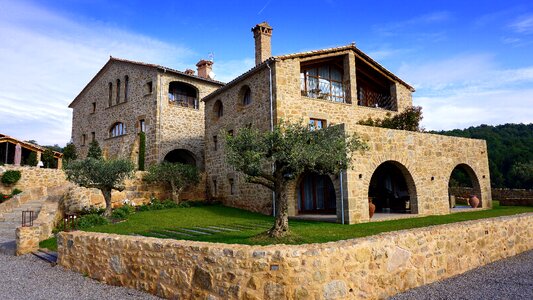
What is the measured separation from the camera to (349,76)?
679 inches

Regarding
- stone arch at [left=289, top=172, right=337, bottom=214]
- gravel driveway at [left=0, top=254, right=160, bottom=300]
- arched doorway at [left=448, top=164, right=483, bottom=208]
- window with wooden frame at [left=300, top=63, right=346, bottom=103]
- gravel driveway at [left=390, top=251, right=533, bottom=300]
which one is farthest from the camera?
arched doorway at [left=448, top=164, right=483, bottom=208]

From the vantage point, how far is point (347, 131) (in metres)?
12.0

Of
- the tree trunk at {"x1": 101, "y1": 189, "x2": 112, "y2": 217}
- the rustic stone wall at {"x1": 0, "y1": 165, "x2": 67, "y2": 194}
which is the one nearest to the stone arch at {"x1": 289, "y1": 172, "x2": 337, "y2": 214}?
the tree trunk at {"x1": 101, "y1": 189, "x2": 112, "y2": 217}

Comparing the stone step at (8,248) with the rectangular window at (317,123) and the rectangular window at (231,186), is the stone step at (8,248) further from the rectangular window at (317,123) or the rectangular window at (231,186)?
the rectangular window at (317,123)

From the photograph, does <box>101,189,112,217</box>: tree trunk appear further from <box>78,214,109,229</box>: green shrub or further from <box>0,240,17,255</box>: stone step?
<box>0,240,17,255</box>: stone step

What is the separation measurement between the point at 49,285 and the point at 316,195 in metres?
11.9

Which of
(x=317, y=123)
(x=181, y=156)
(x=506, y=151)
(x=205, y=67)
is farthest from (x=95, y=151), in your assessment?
(x=506, y=151)

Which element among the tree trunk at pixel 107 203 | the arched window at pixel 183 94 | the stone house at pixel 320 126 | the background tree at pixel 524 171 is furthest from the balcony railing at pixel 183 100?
the background tree at pixel 524 171

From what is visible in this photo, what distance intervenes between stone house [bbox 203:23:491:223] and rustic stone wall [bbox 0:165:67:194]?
33.3ft

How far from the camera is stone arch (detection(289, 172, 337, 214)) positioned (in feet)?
53.4

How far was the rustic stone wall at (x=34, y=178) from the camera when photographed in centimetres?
1977

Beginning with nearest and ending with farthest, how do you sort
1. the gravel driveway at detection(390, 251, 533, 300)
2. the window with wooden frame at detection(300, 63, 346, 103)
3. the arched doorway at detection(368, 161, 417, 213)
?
the gravel driveway at detection(390, 251, 533, 300) → the arched doorway at detection(368, 161, 417, 213) → the window with wooden frame at detection(300, 63, 346, 103)

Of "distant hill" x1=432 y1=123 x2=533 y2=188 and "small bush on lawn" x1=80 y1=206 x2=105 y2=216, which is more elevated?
"distant hill" x1=432 y1=123 x2=533 y2=188

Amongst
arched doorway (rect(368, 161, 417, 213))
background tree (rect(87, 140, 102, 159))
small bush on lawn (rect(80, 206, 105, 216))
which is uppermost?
background tree (rect(87, 140, 102, 159))
